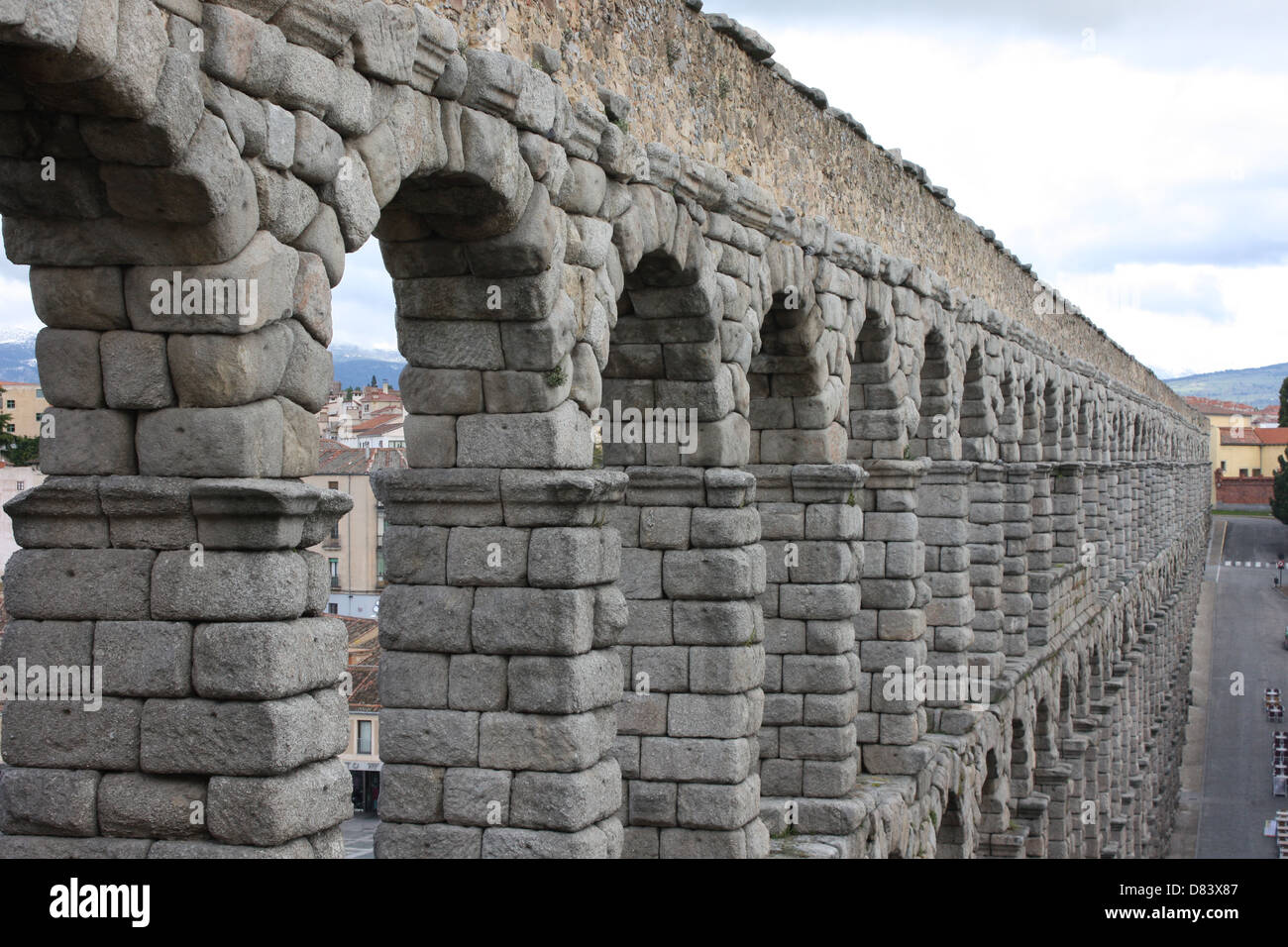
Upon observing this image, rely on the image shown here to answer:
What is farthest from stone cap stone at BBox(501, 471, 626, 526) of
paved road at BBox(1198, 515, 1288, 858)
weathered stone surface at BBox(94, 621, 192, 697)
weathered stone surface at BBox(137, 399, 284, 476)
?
paved road at BBox(1198, 515, 1288, 858)

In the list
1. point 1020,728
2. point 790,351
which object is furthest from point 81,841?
point 1020,728

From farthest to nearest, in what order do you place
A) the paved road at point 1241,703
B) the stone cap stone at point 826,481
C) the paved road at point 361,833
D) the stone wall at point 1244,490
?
the stone wall at point 1244,490 < the paved road at point 1241,703 < the paved road at point 361,833 < the stone cap stone at point 826,481

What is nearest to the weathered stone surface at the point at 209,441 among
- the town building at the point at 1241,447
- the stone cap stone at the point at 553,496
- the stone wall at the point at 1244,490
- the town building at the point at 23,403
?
the stone cap stone at the point at 553,496

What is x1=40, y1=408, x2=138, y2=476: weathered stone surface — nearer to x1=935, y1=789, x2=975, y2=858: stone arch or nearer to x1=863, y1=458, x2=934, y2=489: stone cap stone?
x1=863, y1=458, x2=934, y2=489: stone cap stone

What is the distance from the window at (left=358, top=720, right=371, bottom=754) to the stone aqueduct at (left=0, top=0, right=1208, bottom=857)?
7.77m

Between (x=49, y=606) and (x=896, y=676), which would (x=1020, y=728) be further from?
(x=49, y=606)

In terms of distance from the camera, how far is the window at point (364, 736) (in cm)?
2002

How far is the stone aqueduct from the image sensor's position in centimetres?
570

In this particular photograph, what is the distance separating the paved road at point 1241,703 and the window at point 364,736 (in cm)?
1884

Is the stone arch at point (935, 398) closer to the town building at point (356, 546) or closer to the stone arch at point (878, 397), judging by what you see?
the stone arch at point (878, 397)

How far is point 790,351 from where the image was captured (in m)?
12.0

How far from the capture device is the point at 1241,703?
149 feet

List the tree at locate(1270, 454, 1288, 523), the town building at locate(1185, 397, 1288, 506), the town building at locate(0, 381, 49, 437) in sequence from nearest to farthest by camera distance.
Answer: the town building at locate(0, 381, 49, 437), the tree at locate(1270, 454, 1288, 523), the town building at locate(1185, 397, 1288, 506)

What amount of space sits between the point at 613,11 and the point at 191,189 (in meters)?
4.03
